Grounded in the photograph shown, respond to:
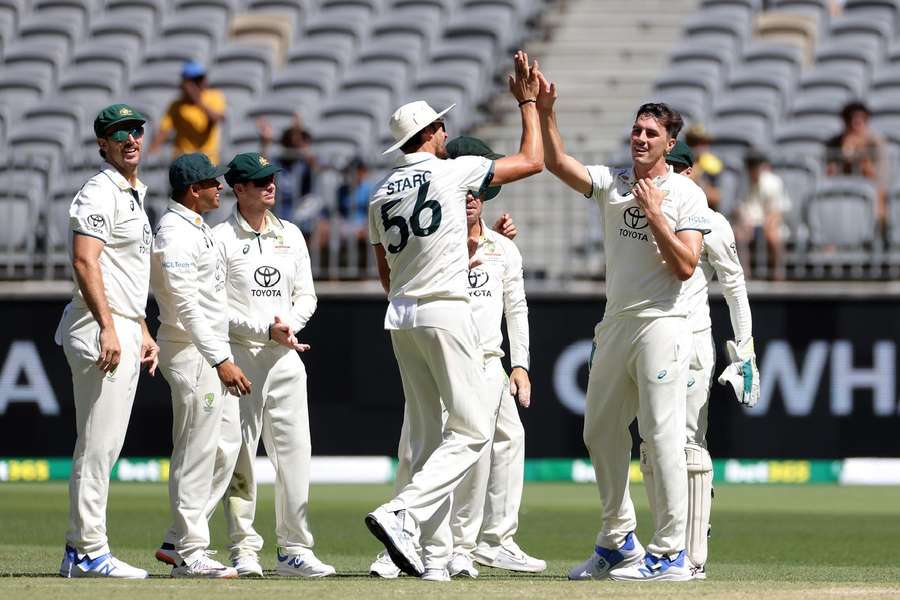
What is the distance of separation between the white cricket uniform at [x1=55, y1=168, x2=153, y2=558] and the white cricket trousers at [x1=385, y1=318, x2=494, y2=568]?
4.33 ft

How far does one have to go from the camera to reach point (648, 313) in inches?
322

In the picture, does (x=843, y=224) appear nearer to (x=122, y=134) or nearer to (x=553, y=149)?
(x=553, y=149)

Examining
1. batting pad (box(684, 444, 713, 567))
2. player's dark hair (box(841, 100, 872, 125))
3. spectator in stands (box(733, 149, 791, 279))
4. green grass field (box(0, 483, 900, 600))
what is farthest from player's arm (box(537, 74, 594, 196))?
player's dark hair (box(841, 100, 872, 125))

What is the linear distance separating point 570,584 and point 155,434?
29.5 ft

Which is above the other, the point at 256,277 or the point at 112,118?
the point at 112,118

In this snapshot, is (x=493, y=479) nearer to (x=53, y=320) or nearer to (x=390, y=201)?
(x=390, y=201)

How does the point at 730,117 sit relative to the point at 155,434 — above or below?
above

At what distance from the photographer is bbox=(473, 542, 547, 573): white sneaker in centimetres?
917

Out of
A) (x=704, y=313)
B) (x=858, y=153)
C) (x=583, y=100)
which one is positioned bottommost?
(x=704, y=313)

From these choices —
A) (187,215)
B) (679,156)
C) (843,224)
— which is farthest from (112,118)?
(843,224)

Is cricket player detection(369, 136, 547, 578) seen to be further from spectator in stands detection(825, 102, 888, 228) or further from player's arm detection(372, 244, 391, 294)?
spectator in stands detection(825, 102, 888, 228)

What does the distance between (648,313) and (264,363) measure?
203cm

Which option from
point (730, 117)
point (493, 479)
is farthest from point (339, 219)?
point (493, 479)

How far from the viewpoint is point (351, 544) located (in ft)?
35.7
